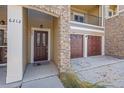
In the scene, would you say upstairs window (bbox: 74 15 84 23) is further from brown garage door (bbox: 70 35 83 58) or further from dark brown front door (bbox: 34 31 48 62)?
dark brown front door (bbox: 34 31 48 62)

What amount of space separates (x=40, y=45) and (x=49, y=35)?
3.41 ft

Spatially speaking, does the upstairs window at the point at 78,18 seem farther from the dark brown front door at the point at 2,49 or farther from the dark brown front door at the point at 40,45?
the dark brown front door at the point at 2,49

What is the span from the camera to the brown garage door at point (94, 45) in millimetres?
15478

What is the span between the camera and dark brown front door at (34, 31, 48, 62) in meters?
11.0

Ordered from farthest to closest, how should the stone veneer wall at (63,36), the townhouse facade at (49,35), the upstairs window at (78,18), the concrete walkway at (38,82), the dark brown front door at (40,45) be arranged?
the upstairs window at (78,18) < the dark brown front door at (40,45) < the stone veneer wall at (63,36) < the townhouse facade at (49,35) < the concrete walkway at (38,82)

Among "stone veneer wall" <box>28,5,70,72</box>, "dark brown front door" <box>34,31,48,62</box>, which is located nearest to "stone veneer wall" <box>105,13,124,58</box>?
"dark brown front door" <box>34,31,48,62</box>

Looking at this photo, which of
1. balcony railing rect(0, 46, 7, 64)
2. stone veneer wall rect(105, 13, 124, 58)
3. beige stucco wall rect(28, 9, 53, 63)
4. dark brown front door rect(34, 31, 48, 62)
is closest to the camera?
balcony railing rect(0, 46, 7, 64)

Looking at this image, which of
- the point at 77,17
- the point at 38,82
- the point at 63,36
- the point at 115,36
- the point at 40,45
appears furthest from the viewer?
the point at 77,17

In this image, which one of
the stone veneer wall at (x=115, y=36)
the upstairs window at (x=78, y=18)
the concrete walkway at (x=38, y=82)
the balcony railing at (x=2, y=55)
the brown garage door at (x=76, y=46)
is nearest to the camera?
the concrete walkway at (x=38, y=82)

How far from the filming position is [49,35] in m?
11.4

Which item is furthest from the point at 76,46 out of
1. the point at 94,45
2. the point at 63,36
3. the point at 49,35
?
the point at 63,36

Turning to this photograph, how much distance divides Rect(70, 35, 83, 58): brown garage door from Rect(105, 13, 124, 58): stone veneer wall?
3.45m

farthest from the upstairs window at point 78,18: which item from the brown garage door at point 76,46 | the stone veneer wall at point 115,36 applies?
the stone veneer wall at point 115,36

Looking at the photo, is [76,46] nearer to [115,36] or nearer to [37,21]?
[115,36]
